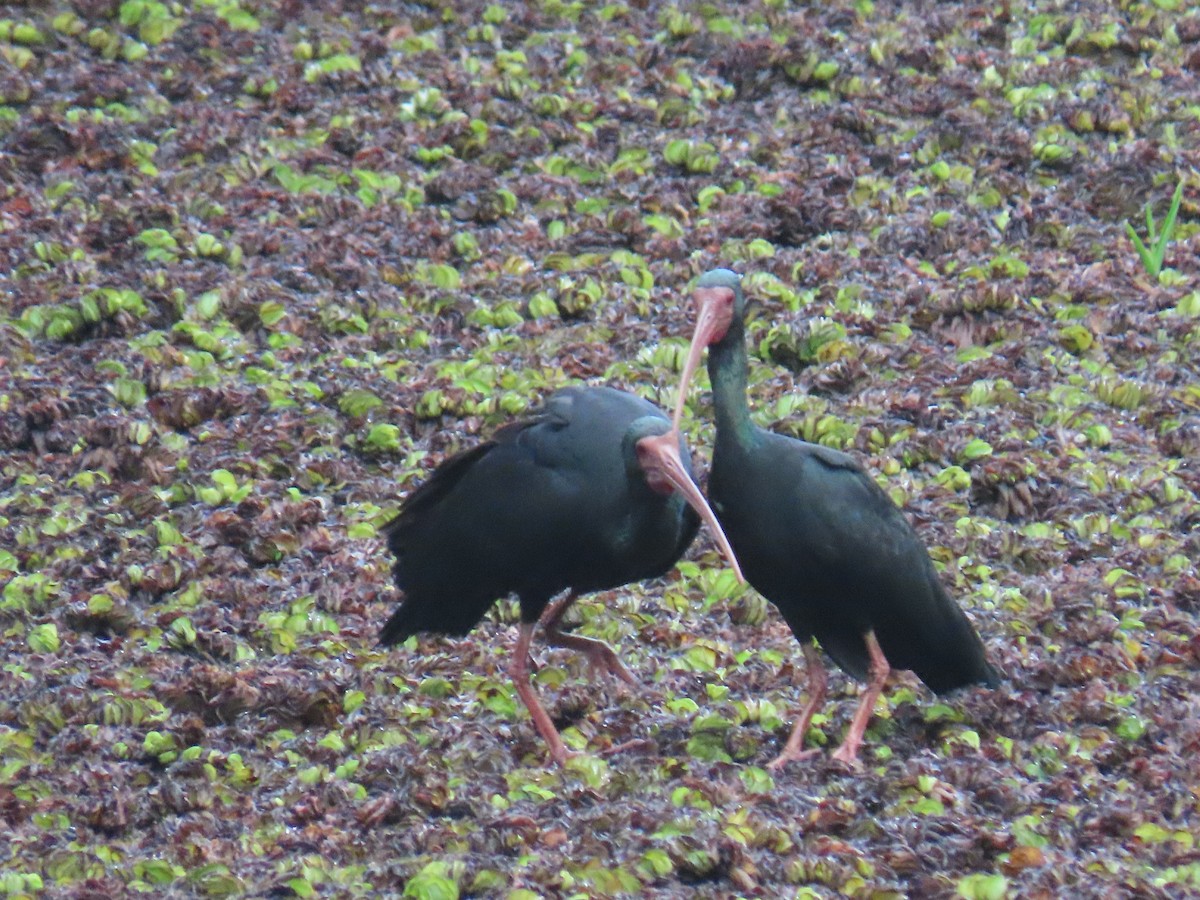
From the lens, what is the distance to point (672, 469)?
Answer: 18.1 ft

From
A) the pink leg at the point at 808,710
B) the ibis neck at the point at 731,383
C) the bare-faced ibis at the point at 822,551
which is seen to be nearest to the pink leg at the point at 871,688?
the bare-faced ibis at the point at 822,551

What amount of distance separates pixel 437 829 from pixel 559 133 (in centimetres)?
558

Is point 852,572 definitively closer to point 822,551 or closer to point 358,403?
point 822,551

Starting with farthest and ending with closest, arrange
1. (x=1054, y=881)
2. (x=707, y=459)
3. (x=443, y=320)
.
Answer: (x=443, y=320) < (x=707, y=459) < (x=1054, y=881)

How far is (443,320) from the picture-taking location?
29.0ft

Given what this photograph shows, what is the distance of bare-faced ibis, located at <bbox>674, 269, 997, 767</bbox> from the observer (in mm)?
5605

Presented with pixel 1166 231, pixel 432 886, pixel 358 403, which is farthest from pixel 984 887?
pixel 1166 231

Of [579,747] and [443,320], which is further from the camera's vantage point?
[443,320]

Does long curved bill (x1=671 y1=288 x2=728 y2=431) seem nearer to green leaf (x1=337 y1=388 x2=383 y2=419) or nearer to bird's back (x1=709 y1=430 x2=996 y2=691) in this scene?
bird's back (x1=709 y1=430 x2=996 y2=691)

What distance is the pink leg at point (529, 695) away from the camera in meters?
5.89

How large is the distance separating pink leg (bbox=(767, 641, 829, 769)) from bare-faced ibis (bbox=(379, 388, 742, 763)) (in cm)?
54

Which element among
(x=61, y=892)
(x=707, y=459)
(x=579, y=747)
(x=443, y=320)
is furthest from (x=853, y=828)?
(x=443, y=320)

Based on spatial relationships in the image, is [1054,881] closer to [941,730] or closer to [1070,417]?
[941,730]

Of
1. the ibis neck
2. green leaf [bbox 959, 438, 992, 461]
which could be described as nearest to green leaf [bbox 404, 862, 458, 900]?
the ibis neck
